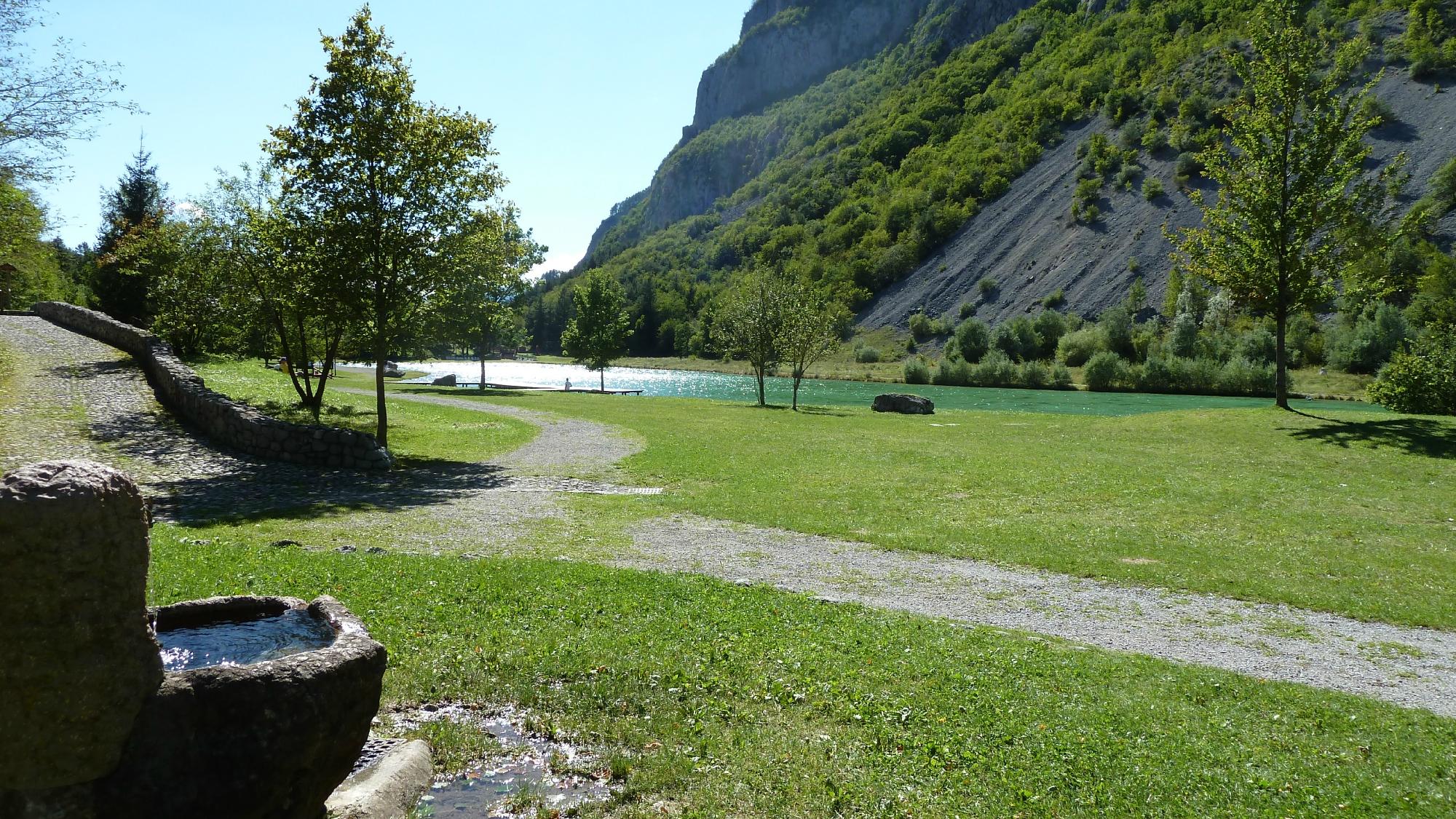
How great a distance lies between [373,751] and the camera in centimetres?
602

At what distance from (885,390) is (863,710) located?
80982mm

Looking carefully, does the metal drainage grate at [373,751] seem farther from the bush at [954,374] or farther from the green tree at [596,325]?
the bush at [954,374]

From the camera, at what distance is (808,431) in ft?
118

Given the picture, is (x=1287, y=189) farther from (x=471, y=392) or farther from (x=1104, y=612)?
(x=471, y=392)

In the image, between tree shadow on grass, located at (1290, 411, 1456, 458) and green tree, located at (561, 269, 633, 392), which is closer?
tree shadow on grass, located at (1290, 411, 1456, 458)

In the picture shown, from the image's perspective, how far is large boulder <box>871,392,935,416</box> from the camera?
4875cm

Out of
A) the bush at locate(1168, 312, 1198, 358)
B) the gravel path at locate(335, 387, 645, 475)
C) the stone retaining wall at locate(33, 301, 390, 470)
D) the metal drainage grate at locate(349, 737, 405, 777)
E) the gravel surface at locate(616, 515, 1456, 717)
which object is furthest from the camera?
the bush at locate(1168, 312, 1198, 358)

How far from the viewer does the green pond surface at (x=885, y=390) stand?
5875cm

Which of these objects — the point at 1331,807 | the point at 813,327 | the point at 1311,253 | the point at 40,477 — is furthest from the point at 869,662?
the point at 813,327

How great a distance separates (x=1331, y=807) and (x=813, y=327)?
1932 inches

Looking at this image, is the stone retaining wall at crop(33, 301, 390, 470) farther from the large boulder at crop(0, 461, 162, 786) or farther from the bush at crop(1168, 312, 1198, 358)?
the bush at crop(1168, 312, 1198, 358)

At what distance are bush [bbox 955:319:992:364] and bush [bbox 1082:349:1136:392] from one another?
2105 centimetres

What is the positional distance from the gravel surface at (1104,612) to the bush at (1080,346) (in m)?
89.3

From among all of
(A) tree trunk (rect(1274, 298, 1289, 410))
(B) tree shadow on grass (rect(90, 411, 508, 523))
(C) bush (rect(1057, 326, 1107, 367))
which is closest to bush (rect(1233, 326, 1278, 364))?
(C) bush (rect(1057, 326, 1107, 367))
